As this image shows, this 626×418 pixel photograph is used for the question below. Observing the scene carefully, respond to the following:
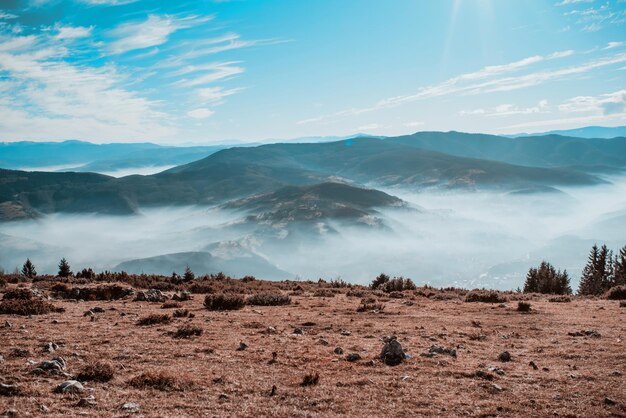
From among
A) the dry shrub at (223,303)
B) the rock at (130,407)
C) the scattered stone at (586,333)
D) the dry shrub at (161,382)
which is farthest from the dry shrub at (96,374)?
the scattered stone at (586,333)

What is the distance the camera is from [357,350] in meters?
12.8

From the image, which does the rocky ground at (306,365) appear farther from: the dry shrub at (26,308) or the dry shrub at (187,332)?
the dry shrub at (26,308)

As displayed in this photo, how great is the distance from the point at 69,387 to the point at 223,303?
11.1 meters

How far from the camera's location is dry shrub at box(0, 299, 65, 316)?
16.5 meters

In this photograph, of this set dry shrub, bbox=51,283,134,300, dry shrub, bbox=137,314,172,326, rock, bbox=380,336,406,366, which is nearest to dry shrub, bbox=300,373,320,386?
rock, bbox=380,336,406,366

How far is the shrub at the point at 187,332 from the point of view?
13.7 m

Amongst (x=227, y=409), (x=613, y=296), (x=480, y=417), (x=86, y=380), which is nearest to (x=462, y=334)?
(x=480, y=417)

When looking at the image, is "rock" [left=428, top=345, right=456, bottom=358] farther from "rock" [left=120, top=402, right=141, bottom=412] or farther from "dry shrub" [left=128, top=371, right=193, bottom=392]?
"rock" [left=120, top=402, right=141, bottom=412]

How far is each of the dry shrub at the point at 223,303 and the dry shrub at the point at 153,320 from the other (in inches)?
148

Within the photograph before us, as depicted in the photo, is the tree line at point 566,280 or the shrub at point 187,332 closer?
the shrub at point 187,332

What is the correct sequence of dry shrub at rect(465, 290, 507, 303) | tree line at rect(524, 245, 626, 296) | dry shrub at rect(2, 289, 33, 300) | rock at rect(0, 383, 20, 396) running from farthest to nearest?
tree line at rect(524, 245, 626, 296)
dry shrub at rect(465, 290, 507, 303)
dry shrub at rect(2, 289, 33, 300)
rock at rect(0, 383, 20, 396)

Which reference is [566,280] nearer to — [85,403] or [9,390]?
[85,403]

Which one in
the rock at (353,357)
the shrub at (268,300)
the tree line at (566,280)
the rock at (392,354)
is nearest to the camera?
the rock at (392,354)

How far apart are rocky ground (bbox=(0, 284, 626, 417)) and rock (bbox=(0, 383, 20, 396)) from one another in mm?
18
